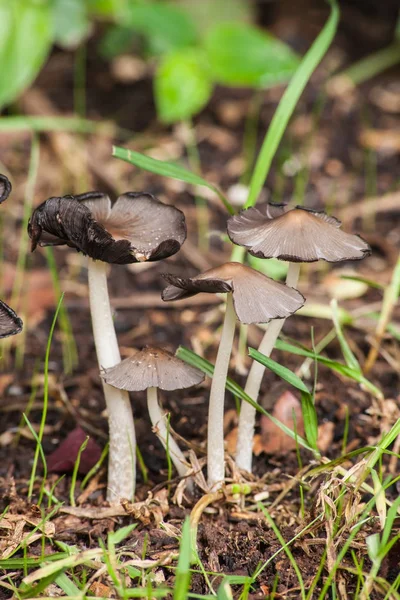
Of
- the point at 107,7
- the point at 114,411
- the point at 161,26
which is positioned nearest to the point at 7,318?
the point at 114,411

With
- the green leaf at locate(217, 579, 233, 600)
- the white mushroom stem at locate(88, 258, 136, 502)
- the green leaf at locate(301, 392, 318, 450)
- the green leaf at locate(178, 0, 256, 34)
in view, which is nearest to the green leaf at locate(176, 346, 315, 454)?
the green leaf at locate(301, 392, 318, 450)

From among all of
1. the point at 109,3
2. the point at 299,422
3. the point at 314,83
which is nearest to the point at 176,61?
the point at 109,3

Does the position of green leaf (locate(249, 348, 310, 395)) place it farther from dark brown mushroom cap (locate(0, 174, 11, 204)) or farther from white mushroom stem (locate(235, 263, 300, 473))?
dark brown mushroom cap (locate(0, 174, 11, 204))

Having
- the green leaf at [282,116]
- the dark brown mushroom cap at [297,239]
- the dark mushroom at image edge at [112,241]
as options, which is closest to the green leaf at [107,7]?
the green leaf at [282,116]

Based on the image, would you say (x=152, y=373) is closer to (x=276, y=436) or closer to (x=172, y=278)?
(x=172, y=278)

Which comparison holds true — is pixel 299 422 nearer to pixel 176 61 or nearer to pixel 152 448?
pixel 152 448

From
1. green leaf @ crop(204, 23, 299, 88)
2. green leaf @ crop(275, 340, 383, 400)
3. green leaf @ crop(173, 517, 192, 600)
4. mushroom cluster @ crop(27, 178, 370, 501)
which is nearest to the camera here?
green leaf @ crop(173, 517, 192, 600)
